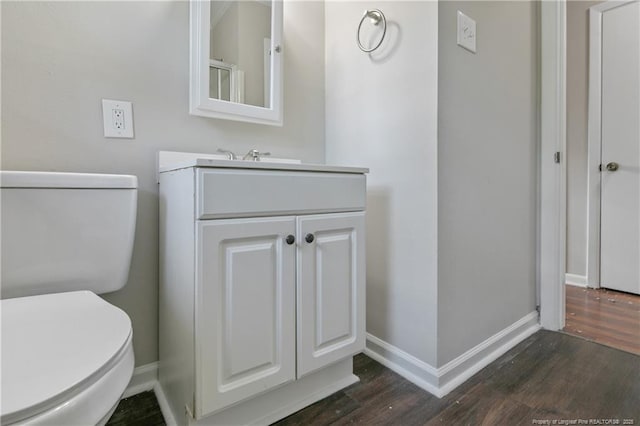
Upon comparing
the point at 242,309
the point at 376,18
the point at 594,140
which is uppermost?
the point at 376,18

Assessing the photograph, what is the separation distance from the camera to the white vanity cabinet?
2.74ft

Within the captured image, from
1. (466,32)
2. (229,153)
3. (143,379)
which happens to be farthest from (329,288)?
(466,32)

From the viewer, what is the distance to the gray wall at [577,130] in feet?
7.38

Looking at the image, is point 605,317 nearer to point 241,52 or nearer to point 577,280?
point 577,280

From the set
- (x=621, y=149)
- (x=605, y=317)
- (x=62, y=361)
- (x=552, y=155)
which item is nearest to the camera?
(x=62, y=361)

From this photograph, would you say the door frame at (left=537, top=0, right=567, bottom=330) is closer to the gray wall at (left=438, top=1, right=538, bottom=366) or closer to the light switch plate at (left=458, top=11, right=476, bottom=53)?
the gray wall at (left=438, top=1, right=538, bottom=366)

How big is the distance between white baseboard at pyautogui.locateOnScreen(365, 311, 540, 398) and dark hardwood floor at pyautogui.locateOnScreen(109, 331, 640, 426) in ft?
0.08

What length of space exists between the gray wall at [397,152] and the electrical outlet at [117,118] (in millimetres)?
876

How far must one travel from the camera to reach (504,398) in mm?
1089

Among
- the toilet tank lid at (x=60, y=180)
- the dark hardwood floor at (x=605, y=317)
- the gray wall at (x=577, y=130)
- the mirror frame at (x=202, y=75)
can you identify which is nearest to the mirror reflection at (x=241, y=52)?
the mirror frame at (x=202, y=75)

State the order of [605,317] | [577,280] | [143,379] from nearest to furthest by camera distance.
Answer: [143,379] → [605,317] → [577,280]

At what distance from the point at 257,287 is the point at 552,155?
1549mm

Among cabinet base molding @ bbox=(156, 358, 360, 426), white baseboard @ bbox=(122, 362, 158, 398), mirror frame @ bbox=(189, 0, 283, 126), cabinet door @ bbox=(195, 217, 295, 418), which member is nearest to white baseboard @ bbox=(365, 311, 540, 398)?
cabinet base molding @ bbox=(156, 358, 360, 426)

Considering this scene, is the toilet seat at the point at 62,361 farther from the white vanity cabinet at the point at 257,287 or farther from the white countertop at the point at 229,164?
the white countertop at the point at 229,164
